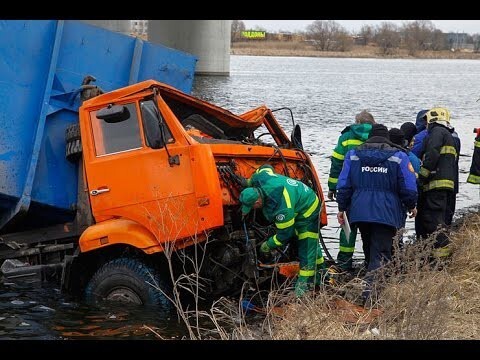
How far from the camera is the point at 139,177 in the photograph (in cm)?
664

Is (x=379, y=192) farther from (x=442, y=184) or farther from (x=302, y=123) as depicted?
(x=302, y=123)

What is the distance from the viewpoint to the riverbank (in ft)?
332

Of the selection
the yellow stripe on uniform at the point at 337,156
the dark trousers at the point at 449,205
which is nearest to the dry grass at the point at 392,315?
the dark trousers at the point at 449,205

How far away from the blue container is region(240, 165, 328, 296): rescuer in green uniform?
7.04 feet

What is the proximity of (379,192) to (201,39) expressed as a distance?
1741 inches

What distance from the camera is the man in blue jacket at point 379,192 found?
268 inches

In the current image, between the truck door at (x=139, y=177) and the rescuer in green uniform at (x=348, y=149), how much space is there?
85.8 inches

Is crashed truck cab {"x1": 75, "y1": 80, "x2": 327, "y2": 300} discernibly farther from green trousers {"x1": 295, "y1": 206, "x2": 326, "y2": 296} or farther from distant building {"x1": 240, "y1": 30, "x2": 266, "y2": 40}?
distant building {"x1": 240, "y1": 30, "x2": 266, "y2": 40}

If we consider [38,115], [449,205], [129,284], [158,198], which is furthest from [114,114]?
[449,205]

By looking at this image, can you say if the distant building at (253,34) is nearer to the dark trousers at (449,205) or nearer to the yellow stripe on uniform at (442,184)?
the dark trousers at (449,205)

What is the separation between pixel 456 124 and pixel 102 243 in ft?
70.8

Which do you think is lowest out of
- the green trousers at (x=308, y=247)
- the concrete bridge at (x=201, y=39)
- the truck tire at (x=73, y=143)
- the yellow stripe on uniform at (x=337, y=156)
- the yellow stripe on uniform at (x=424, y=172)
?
the green trousers at (x=308, y=247)
